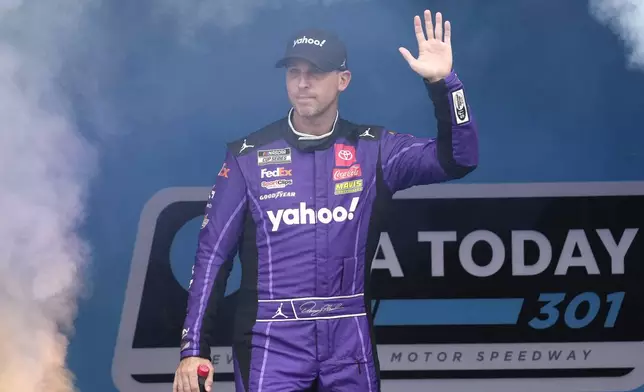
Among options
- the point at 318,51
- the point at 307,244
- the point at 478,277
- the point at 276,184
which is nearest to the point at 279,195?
the point at 276,184

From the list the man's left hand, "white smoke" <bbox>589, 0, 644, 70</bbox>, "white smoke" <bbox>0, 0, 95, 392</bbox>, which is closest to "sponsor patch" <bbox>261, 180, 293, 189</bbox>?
the man's left hand

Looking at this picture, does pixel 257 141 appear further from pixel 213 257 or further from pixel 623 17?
pixel 623 17

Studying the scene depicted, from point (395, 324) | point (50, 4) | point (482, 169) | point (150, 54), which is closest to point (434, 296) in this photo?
point (395, 324)

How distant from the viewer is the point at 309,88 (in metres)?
2.57

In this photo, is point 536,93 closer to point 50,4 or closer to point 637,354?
point 637,354

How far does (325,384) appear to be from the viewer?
7.90ft

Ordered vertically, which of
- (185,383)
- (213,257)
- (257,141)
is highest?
(257,141)

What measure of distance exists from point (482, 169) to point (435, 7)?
22.8 inches

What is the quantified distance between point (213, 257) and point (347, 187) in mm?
433

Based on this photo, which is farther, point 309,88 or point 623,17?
point 623,17

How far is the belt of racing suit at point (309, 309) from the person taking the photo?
2461 mm

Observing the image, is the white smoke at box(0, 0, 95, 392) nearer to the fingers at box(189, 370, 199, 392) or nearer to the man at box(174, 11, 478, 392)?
the man at box(174, 11, 478, 392)

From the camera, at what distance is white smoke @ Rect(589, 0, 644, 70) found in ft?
9.87

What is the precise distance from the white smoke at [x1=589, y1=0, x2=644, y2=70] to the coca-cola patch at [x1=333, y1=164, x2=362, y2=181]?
110 cm
